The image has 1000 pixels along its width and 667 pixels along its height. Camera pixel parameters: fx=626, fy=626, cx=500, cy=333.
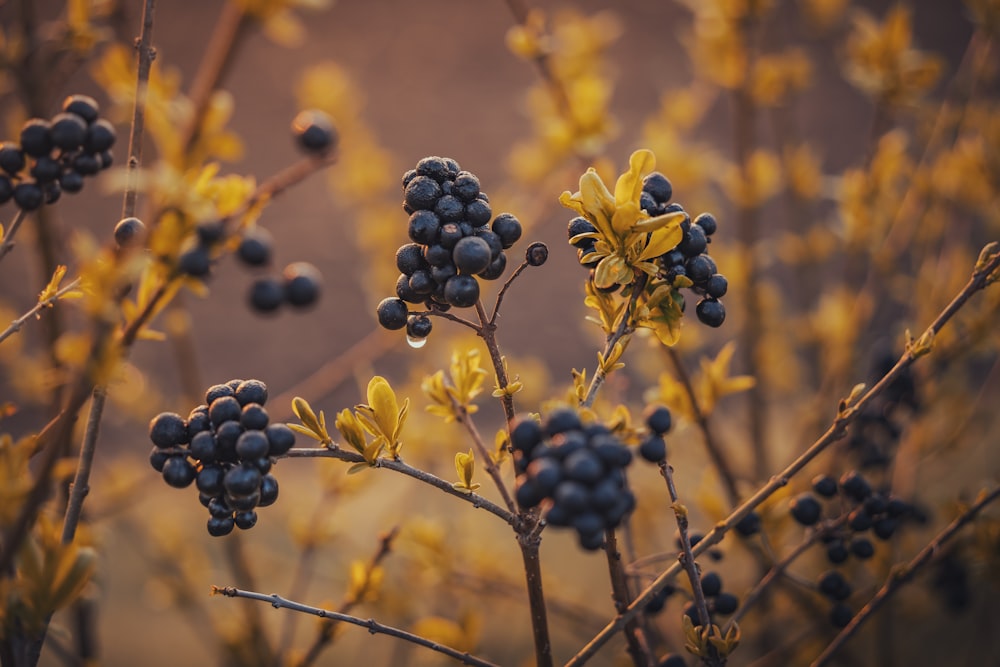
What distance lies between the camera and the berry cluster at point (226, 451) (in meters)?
0.60

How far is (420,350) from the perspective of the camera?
6.83 ft

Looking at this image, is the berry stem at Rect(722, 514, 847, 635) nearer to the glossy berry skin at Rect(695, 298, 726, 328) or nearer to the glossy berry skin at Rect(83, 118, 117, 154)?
the glossy berry skin at Rect(695, 298, 726, 328)

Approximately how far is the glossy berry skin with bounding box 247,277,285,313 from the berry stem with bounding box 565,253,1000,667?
0.47 meters

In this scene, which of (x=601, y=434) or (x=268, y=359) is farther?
(x=268, y=359)

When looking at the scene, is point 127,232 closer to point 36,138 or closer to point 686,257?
point 36,138

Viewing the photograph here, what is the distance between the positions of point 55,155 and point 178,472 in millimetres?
439

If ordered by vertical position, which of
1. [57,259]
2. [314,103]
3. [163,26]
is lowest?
[57,259]

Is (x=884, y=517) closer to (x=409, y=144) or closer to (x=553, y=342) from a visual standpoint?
(x=553, y=342)

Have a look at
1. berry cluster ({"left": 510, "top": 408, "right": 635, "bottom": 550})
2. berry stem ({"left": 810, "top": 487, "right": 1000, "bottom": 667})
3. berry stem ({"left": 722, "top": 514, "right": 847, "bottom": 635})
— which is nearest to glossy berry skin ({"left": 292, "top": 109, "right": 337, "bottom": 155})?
berry cluster ({"left": 510, "top": 408, "right": 635, "bottom": 550})

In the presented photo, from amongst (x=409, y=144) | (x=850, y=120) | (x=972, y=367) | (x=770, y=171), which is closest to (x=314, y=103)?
(x=770, y=171)

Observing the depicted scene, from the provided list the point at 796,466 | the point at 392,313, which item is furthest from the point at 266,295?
the point at 796,466

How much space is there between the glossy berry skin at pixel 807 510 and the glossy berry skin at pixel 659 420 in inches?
12.3

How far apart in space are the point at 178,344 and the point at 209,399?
905mm

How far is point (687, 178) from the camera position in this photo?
1656 millimetres
